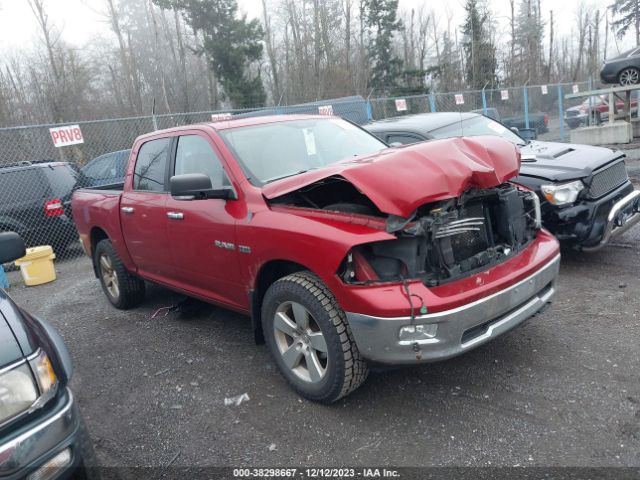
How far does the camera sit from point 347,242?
2832 millimetres

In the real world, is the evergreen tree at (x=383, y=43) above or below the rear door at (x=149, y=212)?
above

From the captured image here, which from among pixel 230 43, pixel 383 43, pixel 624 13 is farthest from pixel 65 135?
pixel 624 13

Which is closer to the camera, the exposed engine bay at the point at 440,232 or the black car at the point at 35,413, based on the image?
the black car at the point at 35,413

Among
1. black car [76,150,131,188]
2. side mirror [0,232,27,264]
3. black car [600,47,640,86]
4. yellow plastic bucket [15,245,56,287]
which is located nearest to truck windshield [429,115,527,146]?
side mirror [0,232,27,264]

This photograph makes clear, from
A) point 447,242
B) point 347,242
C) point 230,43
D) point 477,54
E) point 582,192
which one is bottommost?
point 582,192

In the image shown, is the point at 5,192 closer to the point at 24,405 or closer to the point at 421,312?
the point at 24,405

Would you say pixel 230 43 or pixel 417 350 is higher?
pixel 230 43

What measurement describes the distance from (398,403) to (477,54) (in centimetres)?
3533

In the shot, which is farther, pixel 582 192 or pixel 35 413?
pixel 582 192

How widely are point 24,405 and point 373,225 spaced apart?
1.89 metres

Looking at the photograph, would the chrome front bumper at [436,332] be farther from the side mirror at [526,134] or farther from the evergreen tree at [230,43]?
the evergreen tree at [230,43]

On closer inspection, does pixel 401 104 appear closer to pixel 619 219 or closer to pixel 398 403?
pixel 619 219

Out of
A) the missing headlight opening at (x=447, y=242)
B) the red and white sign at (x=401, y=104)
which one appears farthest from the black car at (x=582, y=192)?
the red and white sign at (x=401, y=104)

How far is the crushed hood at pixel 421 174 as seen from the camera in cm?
283
